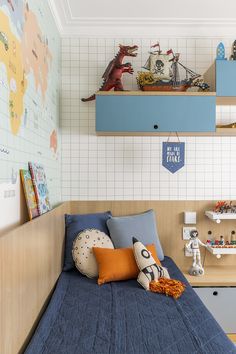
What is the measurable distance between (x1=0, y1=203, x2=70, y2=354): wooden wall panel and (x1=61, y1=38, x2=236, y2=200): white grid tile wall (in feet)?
2.81

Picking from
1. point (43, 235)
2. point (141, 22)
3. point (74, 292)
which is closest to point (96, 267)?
point (74, 292)

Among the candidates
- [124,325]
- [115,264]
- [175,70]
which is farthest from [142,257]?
[175,70]

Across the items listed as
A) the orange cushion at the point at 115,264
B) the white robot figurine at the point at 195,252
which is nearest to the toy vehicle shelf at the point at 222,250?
the white robot figurine at the point at 195,252

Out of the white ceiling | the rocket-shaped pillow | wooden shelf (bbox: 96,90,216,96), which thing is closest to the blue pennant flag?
wooden shelf (bbox: 96,90,216,96)

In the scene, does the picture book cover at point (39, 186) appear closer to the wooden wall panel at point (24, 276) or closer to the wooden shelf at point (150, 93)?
the wooden wall panel at point (24, 276)

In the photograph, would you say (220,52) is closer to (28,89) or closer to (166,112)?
(166,112)

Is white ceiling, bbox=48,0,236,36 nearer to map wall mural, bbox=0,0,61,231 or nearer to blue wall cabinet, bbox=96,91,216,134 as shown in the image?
map wall mural, bbox=0,0,61,231

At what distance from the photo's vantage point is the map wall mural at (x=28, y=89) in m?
1.50

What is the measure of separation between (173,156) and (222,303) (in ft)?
3.79

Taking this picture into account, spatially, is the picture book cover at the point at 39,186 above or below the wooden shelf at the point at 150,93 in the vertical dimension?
below

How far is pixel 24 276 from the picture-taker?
1475 mm

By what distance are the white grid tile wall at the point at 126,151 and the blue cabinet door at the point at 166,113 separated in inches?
13.1

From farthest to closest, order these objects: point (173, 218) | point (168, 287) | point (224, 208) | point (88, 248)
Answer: point (173, 218) < point (224, 208) < point (88, 248) < point (168, 287)

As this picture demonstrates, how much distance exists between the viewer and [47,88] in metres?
2.43
